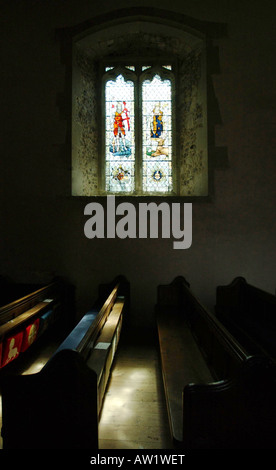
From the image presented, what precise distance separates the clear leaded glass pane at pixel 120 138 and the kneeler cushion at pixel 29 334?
8.31 ft

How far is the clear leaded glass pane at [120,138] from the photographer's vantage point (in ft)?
15.3

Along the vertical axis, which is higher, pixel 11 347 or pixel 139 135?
pixel 139 135

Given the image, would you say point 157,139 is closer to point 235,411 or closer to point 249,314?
point 249,314

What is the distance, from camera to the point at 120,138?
466cm

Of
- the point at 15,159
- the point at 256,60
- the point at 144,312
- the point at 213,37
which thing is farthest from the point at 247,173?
the point at 15,159

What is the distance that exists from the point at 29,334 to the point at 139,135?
3.44 m

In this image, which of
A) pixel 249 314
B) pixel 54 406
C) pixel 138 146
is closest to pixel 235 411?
pixel 54 406

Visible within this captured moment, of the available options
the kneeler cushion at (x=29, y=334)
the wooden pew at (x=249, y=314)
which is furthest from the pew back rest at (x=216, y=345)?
the kneeler cushion at (x=29, y=334)

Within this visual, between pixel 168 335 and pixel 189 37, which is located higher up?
pixel 189 37

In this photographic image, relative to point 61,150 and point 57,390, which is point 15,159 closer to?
point 61,150

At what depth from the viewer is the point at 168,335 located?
2.90m

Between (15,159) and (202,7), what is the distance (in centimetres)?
364
